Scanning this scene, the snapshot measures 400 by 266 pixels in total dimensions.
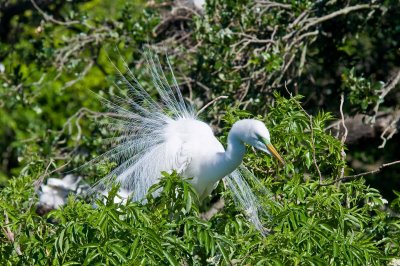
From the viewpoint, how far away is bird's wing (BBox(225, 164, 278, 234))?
3.37 meters

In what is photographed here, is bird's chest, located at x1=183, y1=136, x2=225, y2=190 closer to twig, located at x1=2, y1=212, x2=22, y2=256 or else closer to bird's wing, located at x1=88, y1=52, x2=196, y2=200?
bird's wing, located at x1=88, y1=52, x2=196, y2=200

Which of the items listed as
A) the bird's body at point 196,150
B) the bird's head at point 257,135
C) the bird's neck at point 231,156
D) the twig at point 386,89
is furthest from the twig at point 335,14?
the bird's head at point 257,135

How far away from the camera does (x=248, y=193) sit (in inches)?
142

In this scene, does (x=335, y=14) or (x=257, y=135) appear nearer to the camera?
(x=257, y=135)

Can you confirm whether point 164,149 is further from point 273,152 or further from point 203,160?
point 273,152

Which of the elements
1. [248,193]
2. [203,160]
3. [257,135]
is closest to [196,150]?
[203,160]

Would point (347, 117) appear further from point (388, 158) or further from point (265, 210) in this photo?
point (265, 210)

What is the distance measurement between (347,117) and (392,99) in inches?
32.5

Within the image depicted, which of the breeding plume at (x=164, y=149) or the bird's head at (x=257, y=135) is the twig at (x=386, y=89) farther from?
the bird's head at (x=257, y=135)

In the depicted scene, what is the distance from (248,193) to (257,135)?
41 cm

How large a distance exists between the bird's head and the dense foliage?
125 millimetres

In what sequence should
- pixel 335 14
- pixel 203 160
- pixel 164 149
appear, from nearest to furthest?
pixel 203 160 → pixel 164 149 → pixel 335 14

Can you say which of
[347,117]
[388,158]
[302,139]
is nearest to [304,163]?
[302,139]

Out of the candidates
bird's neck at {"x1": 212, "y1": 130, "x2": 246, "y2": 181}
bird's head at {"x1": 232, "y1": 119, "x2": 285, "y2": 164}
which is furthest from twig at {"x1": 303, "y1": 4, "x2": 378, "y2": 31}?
bird's head at {"x1": 232, "y1": 119, "x2": 285, "y2": 164}
